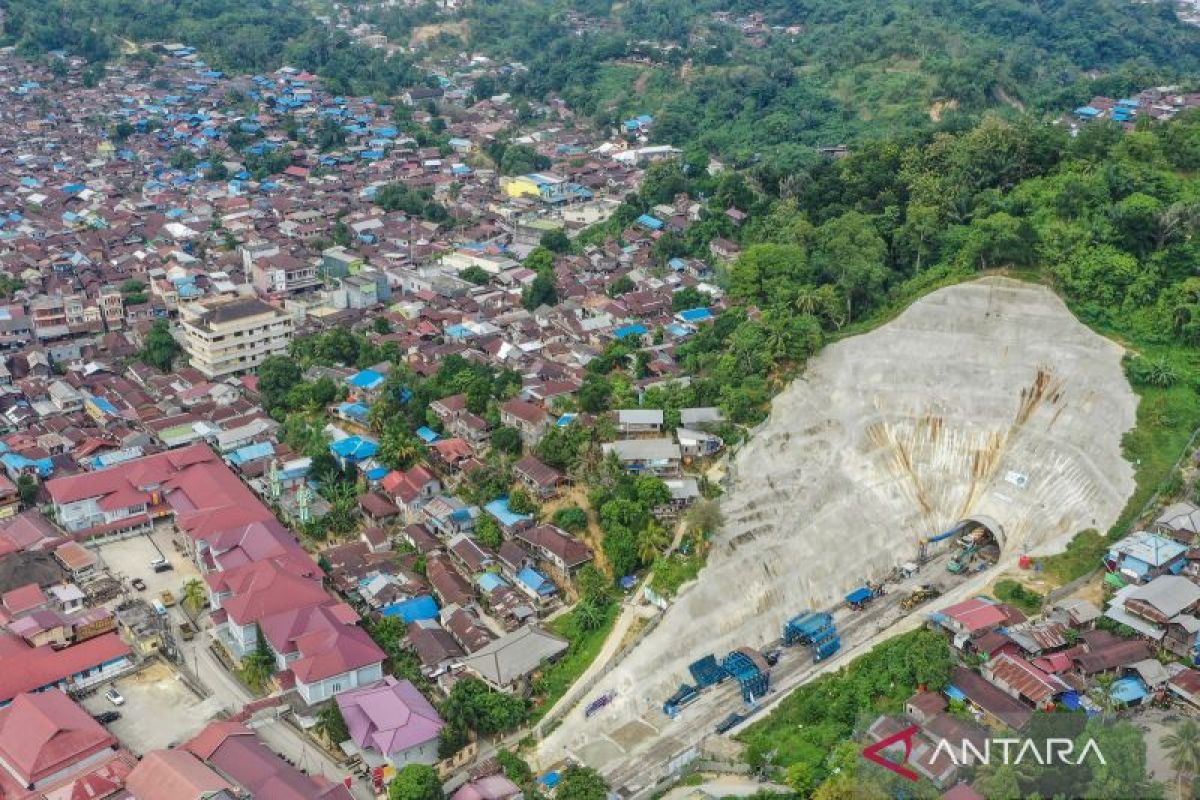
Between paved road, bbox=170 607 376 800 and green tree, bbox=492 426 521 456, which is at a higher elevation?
green tree, bbox=492 426 521 456

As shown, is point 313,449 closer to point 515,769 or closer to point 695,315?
point 695,315

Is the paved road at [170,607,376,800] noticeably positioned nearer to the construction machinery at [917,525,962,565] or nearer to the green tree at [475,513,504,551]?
the green tree at [475,513,504,551]

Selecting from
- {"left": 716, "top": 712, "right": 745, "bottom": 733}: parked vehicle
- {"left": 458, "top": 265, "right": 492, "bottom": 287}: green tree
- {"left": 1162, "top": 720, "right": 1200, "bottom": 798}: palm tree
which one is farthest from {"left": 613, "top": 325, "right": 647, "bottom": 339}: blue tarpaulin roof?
{"left": 1162, "top": 720, "right": 1200, "bottom": 798}: palm tree

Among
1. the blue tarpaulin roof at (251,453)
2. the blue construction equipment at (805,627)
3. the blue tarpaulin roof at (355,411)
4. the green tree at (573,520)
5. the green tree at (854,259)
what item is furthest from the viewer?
the blue tarpaulin roof at (355,411)

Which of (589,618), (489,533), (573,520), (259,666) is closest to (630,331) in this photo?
(573,520)

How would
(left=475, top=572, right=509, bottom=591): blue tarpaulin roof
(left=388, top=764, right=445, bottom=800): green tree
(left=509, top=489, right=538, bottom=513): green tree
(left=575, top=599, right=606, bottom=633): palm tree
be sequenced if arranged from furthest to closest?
(left=509, top=489, right=538, bottom=513): green tree
(left=475, top=572, right=509, bottom=591): blue tarpaulin roof
(left=575, top=599, right=606, bottom=633): palm tree
(left=388, top=764, right=445, bottom=800): green tree

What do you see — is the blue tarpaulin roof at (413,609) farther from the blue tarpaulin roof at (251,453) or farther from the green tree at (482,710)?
the blue tarpaulin roof at (251,453)

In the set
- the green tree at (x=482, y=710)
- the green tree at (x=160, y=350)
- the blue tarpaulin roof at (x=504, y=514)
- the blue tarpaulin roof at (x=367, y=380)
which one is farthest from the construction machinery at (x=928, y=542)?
the green tree at (x=160, y=350)

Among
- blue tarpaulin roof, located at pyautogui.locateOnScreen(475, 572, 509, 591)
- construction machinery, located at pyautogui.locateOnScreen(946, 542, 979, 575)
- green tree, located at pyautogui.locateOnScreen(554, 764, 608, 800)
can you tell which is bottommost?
blue tarpaulin roof, located at pyautogui.locateOnScreen(475, 572, 509, 591)
